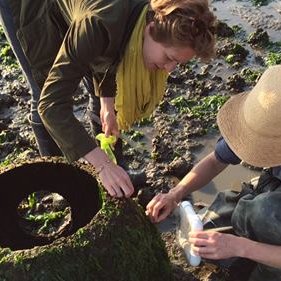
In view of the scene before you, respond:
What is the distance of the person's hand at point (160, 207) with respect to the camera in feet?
8.72

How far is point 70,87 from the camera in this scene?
2465 millimetres

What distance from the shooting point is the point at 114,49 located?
2654mm

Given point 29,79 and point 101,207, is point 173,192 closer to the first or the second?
point 101,207

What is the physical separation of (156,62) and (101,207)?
68cm

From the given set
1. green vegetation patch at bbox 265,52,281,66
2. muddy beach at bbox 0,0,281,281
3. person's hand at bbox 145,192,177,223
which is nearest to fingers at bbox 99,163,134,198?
person's hand at bbox 145,192,177,223

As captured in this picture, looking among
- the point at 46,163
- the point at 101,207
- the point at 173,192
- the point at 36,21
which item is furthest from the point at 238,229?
the point at 36,21

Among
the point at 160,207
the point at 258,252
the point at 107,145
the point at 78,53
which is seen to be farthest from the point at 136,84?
the point at 258,252

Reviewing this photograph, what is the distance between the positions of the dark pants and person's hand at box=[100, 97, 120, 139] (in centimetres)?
65

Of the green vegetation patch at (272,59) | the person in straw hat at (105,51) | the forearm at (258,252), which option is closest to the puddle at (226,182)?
the person in straw hat at (105,51)

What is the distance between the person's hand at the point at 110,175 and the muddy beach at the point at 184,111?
810mm

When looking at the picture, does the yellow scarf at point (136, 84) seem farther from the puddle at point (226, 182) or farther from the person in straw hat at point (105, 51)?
the puddle at point (226, 182)

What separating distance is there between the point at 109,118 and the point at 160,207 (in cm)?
57

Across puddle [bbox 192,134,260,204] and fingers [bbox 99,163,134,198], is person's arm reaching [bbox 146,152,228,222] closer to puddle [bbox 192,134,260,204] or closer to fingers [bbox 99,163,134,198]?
fingers [bbox 99,163,134,198]

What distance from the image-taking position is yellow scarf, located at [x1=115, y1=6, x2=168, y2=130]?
2.64m
